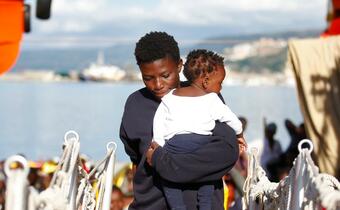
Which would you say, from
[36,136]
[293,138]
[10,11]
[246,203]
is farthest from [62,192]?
[36,136]

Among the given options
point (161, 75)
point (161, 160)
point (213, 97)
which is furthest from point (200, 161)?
point (161, 75)

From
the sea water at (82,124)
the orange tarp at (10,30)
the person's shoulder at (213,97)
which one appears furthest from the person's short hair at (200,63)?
the sea water at (82,124)

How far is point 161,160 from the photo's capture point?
11.7 ft

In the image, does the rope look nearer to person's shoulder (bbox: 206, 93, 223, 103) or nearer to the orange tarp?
person's shoulder (bbox: 206, 93, 223, 103)

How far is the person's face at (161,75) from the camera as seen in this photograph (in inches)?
146

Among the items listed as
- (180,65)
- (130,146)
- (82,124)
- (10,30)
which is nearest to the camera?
(180,65)

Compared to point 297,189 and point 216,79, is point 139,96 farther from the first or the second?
point 297,189

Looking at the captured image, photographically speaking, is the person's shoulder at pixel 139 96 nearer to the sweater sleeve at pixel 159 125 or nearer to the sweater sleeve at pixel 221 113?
the sweater sleeve at pixel 159 125

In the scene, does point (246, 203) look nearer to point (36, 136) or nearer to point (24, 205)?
point (24, 205)

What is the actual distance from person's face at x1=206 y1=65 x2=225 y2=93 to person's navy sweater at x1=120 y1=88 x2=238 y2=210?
15cm

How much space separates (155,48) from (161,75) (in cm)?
11

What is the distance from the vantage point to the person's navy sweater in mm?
3576

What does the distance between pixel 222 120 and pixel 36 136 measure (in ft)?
87.5

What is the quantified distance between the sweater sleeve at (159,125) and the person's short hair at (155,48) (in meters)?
0.19
